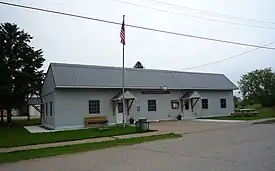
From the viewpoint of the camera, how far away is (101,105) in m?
29.1

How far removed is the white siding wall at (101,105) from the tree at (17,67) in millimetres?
6760

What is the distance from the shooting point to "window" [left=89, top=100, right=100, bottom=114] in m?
28.4

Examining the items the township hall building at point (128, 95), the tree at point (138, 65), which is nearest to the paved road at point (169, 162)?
the township hall building at point (128, 95)

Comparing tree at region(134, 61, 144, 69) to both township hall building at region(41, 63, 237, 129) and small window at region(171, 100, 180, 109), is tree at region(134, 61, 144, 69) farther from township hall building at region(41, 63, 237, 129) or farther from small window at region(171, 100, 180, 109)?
small window at region(171, 100, 180, 109)

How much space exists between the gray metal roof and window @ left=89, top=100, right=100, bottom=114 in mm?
1491

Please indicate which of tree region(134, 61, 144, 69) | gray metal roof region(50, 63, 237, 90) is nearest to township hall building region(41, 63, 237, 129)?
gray metal roof region(50, 63, 237, 90)

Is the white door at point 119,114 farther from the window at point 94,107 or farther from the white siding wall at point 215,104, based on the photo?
the white siding wall at point 215,104

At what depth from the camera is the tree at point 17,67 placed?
3309cm

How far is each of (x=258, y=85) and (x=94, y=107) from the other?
45.8 m

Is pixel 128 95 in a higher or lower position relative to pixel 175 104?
higher

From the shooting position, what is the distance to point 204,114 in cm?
3647

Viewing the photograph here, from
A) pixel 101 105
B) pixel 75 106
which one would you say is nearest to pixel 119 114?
pixel 101 105

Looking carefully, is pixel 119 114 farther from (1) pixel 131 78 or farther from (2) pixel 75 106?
(2) pixel 75 106

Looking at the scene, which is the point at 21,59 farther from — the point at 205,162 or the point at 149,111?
the point at 205,162
